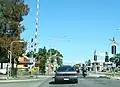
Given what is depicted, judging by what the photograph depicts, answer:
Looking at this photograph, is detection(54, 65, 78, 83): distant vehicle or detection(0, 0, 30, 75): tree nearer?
detection(54, 65, 78, 83): distant vehicle

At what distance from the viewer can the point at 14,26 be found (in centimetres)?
5822

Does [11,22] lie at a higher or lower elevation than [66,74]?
higher

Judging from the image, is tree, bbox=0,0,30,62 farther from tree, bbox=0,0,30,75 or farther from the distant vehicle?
the distant vehicle

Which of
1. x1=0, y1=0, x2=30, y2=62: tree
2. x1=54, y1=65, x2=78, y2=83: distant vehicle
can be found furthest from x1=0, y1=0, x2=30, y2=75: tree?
x1=54, y1=65, x2=78, y2=83: distant vehicle

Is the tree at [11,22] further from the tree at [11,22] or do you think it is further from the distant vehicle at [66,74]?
the distant vehicle at [66,74]

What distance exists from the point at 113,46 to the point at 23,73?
1886 centimetres

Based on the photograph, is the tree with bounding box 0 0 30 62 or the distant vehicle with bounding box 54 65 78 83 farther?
the tree with bounding box 0 0 30 62

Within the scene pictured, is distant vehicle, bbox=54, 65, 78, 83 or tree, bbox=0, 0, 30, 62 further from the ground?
tree, bbox=0, 0, 30, 62

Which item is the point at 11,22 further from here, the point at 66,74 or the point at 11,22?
the point at 66,74

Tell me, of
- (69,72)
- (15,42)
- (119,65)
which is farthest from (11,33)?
(119,65)

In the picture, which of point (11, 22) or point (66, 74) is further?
point (11, 22)

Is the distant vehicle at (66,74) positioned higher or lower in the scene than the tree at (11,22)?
lower

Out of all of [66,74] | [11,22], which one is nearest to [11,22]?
[11,22]

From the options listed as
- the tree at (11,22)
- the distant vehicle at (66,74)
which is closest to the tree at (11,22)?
the tree at (11,22)
